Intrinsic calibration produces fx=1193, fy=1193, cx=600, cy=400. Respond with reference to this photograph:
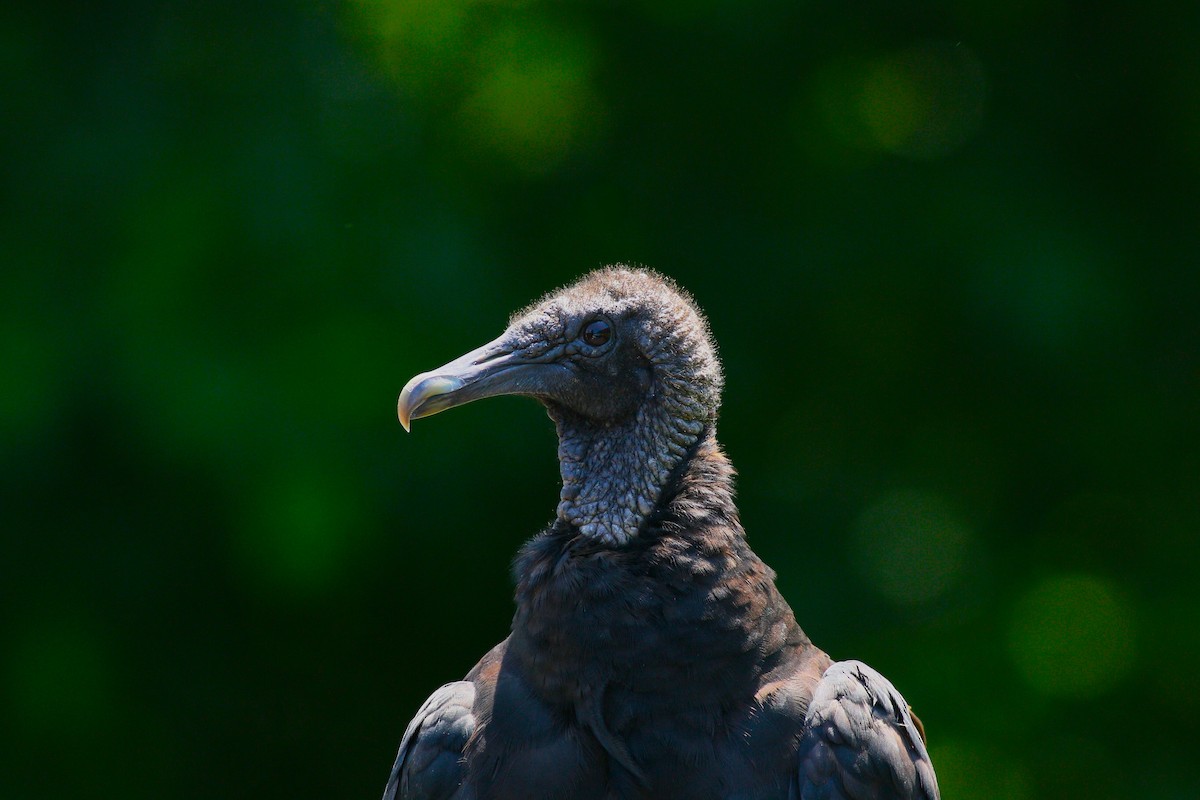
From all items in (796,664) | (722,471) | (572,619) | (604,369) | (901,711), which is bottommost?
(901,711)

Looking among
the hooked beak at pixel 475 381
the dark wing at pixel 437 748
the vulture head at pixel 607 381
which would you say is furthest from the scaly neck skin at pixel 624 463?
the dark wing at pixel 437 748

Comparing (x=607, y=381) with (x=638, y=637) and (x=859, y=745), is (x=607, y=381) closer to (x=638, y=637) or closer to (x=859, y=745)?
(x=638, y=637)

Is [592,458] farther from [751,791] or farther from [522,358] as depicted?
[751,791]

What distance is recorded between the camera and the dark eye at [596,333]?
2582 mm

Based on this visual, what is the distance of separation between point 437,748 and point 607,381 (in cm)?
83

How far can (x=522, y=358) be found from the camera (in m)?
2.58

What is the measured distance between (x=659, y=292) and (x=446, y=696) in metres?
0.98

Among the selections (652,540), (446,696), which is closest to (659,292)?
(652,540)

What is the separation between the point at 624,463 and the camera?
97.8 inches

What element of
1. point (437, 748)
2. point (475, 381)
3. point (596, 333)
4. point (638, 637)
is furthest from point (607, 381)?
point (437, 748)

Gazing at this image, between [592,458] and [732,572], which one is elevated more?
[592,458]

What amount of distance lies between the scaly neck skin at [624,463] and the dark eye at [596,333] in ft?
0.52

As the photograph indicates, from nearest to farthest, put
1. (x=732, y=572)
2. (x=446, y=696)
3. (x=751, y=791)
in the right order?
(x=751, y=791) → (x=732, y=572) → (x=446, y=696)

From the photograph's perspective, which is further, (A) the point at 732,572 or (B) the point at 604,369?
(B) the point at 604,369
